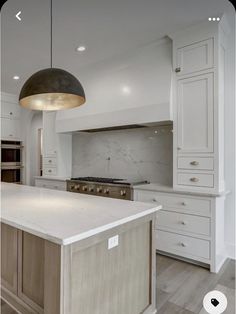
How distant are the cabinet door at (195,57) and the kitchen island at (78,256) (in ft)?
6.19

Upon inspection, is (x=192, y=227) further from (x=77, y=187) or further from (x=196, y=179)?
(x=77, y=187)

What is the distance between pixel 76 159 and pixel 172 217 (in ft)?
8.78

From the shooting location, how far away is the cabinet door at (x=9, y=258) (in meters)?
1.83

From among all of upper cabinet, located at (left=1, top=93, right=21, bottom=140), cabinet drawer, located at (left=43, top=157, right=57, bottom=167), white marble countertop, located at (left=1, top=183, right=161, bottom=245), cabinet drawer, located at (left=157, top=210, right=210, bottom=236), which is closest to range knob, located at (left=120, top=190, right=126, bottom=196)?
cabinet drawer, located at (left=157, top=210, right=210, bottom=236)

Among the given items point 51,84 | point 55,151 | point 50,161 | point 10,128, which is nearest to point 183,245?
point 51,84

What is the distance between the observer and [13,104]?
5.63 meters

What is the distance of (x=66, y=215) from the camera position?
1.57m

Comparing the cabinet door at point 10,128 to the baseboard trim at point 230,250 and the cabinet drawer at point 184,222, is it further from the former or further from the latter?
the baseboard trim at point 230,250

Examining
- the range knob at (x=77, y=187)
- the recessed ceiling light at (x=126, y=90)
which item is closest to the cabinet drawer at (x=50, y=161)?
the range knob at (x=77, y=187)

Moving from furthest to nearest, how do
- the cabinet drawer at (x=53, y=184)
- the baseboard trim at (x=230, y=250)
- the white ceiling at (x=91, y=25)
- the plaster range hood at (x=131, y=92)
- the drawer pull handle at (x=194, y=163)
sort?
the cabinet drawer at (x=53, y=184) < the plaster range hood at (x=131, y=92) < the baseboard trim at (x=230, y=250) < the drawer pull handle at (x=194, y=163) < the white ceiling at (x=91, y=25)

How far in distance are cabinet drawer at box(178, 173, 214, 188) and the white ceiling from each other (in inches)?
70.9

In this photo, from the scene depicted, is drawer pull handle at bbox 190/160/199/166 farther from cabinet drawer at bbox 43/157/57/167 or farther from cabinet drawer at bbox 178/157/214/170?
cabinet drawer at bbox 43/157/57/167

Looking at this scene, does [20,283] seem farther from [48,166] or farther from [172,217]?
[48,166]

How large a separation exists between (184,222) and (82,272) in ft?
5.92
